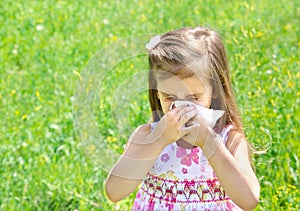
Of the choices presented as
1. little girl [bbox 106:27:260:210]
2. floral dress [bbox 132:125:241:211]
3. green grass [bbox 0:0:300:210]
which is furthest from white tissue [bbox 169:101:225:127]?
green grass [bbox 0:0:300:210]

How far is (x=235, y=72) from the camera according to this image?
4.07 meters

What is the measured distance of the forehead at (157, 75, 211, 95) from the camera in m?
2.43

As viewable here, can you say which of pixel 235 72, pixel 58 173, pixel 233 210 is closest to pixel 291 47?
pixel 235 72

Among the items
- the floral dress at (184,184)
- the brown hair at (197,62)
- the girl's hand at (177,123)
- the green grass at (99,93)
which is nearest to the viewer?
the girl's hand at (177,123)

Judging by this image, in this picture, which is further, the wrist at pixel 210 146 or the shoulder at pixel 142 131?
Result: the shoulder at pixel 142 131

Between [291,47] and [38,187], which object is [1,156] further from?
[291,47]

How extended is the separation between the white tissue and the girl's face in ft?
0.07

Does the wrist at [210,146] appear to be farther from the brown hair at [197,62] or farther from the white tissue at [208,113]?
the brown hair at [197,62]

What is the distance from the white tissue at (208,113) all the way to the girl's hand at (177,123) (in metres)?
0.02

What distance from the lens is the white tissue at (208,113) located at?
2.42 meters

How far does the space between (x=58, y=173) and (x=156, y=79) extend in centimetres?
155

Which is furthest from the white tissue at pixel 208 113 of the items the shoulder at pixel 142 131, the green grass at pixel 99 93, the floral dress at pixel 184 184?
the green grass at pixel 99 93

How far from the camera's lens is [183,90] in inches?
95.5

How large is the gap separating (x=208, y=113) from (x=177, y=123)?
0.15 m
